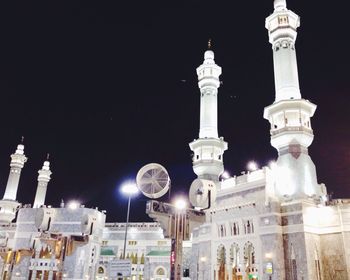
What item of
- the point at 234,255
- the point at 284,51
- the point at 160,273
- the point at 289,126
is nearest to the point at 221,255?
the point at 234,255

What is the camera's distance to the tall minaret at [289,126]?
108 feet

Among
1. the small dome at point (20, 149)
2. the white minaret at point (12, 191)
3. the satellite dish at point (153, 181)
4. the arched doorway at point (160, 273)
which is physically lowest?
the arched doorway at point (160, 273)

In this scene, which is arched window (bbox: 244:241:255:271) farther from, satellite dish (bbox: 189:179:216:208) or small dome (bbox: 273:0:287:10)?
small dome (bbox: 273:0:287:10)

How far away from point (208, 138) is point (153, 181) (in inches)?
1313

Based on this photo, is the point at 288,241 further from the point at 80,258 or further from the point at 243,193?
the point at 80,258

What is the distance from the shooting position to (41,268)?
43.8 metres

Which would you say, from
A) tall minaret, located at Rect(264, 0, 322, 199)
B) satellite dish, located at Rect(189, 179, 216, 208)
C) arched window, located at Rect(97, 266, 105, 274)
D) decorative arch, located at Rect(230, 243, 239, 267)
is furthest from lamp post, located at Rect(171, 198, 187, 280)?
arched window, located at Rect(97, 266, 105, 274)

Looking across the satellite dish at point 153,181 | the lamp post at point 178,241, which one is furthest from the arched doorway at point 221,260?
the lamp post at point 178,241

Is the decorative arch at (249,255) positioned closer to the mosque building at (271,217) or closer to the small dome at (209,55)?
the mosque building at (271,217)

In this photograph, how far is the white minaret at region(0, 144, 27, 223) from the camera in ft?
200

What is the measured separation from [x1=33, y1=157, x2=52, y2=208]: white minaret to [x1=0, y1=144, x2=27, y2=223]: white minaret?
4.92 meters

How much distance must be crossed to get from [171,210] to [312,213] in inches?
988

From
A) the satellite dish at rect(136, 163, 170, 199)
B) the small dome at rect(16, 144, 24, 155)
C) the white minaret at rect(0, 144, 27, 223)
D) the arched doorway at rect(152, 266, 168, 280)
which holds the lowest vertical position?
the arched doorway at rect(152, 266, 168, 280)

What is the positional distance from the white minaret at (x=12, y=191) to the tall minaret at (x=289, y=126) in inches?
1905
